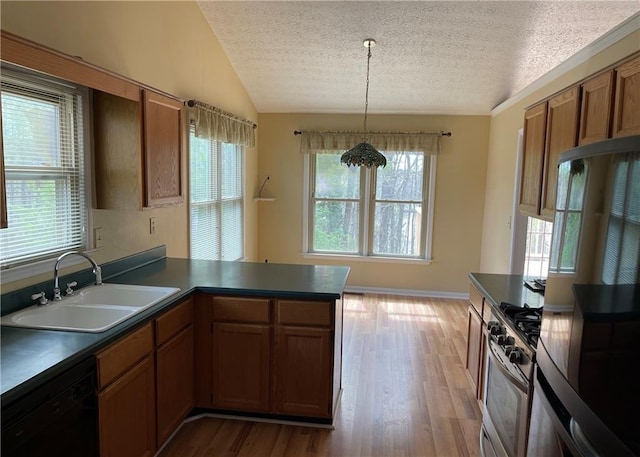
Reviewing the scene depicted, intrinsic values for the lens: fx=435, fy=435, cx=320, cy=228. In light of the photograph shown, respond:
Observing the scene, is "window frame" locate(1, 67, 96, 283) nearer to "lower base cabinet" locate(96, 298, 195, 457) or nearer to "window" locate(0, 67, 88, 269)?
"window" locate(0, 67, 88, 269)

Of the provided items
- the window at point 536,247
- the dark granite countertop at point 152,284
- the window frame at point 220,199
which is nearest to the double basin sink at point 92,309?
the dark granite countertop at point 152,284

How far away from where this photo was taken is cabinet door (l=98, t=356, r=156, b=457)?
1.83 m

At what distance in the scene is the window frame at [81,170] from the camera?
6.84 feet

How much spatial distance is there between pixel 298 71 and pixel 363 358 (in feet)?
10.0

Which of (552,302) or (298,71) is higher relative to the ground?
(298,71)

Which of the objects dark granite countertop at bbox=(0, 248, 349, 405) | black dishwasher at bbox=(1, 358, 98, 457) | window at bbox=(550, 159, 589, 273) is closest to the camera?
window at bbox=(550, 159, 589, 273)

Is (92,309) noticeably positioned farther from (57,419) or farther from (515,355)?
(515,355)

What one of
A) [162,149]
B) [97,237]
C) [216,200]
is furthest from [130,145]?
[216,200]

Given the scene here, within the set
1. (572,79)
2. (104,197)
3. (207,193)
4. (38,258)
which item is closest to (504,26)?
(572,79)

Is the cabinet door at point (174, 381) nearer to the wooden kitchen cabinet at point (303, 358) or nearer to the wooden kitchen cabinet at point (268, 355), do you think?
the wooden kitchen cabinet at point (268, 355)

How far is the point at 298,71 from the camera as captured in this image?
4.73 meters

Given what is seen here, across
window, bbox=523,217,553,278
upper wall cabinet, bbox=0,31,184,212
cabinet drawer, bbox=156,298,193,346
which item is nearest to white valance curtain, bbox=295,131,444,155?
window, bbox=523,217,553,278

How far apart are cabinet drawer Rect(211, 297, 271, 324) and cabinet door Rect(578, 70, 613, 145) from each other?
1.92 m

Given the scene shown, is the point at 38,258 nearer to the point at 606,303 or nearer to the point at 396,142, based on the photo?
the point at 606,303
